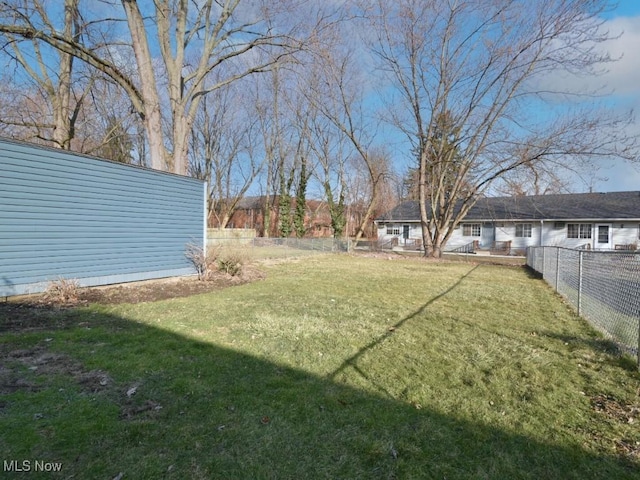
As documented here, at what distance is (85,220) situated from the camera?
23.6ft

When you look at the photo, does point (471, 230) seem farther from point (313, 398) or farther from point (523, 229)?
point (313, 398)

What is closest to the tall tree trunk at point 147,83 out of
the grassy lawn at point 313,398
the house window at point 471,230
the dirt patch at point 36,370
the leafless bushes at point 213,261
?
the leafless bushes at point 213,261

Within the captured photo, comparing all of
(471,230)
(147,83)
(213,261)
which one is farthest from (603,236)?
(147,83)

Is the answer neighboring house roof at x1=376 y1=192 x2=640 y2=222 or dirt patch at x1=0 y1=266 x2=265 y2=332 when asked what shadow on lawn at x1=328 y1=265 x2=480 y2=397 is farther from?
neighboring house roof at x1=376 y1=192 x2=640 y2=222

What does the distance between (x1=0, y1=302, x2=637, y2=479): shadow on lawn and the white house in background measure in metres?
22.8

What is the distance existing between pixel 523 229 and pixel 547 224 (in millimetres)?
1540

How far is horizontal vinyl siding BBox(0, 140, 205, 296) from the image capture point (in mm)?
6184

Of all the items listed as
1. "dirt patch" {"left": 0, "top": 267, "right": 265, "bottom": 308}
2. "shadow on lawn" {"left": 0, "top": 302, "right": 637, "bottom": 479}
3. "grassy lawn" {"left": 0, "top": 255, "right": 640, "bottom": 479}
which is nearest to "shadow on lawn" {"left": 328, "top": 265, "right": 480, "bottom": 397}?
"grassy lawn" {"left": 0, "top": 255, "right": 640, "bottom": 479}

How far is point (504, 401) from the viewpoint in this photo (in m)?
3.00

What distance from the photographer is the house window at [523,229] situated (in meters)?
25.9

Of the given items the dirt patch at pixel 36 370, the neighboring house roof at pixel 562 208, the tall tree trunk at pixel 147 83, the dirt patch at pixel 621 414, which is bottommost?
the dirt patch at pixel 621 414

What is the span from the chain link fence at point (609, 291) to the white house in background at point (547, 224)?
17.0 m

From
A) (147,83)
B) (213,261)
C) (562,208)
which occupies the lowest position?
(213,261)

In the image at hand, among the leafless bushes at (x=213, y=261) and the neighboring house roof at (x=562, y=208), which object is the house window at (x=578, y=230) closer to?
the neighboring house roof at (x=562, y=208)
